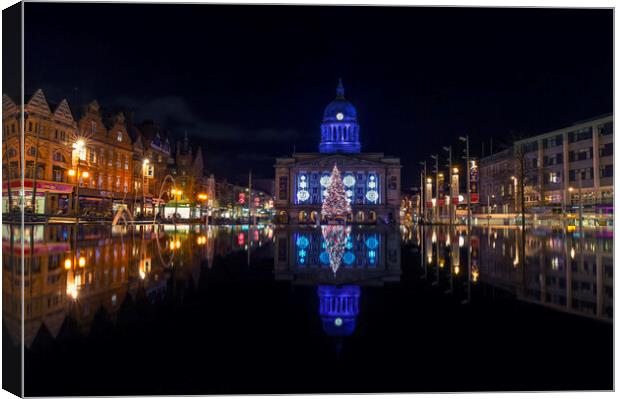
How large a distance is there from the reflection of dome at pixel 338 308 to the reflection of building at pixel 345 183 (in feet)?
403

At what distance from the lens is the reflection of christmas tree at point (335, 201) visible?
288 ft

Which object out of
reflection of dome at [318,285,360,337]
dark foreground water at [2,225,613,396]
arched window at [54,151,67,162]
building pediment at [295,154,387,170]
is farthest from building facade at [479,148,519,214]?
reflection of dome at [318,285,360,337]

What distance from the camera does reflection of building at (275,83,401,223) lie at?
136000 millimetres

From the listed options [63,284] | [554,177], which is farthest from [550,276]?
[554,177]

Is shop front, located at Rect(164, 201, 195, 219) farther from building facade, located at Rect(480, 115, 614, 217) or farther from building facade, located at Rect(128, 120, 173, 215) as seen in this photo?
building facade, located at Rect(480, 115, 614, 217)

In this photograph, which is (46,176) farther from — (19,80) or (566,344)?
(566,344)

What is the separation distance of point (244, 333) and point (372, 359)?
5.54 ft

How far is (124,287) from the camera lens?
9586 mm

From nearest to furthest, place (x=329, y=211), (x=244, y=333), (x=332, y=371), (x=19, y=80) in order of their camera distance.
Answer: (x=332, y=371) < (x=244, y=333) < (x=19, y=80) < (x=329, y=211)

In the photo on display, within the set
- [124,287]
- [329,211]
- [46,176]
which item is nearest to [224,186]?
[329,211]

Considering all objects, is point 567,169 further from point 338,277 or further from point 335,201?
point 338,277

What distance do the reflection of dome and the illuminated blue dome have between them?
480 feet

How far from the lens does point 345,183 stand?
5389 inches

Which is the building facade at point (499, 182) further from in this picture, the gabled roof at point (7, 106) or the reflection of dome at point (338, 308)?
the gabled roof at point (7, 106)
